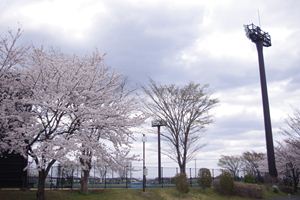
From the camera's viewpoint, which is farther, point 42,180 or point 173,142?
point 173,142

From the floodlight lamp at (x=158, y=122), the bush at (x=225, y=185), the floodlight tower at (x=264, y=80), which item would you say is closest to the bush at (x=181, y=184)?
the bush at (x=225, y=185)

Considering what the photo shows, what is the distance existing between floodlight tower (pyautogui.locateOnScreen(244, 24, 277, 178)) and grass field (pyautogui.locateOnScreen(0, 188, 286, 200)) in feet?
65.4

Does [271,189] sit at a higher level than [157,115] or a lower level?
lower

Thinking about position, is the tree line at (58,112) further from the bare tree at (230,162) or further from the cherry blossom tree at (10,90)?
the bare tree at (230,162)

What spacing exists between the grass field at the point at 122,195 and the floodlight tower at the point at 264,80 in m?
19.9

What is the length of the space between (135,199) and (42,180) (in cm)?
868

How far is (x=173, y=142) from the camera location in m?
43.9

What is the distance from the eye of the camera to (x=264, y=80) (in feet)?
192

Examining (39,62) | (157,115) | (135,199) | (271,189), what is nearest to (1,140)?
(39,62)

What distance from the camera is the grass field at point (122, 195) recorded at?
25016mm

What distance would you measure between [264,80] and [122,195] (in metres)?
36.0

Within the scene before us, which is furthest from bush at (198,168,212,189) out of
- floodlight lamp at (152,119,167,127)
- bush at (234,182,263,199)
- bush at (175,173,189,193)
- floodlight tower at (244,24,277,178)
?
floodlight tower at (244,24,277,178)

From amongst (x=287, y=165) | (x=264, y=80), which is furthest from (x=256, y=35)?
(x=287, y=165)

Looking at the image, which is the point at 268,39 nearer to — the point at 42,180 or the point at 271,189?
the point at 271,189
